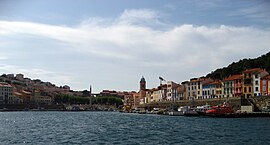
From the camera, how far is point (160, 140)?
104ft

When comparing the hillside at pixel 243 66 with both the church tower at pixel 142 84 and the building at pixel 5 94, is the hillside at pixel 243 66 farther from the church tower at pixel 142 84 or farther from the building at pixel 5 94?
the building at pixel 5 94

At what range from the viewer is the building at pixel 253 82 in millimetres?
83312

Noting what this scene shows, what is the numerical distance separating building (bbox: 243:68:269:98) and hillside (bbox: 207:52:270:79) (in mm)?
23685

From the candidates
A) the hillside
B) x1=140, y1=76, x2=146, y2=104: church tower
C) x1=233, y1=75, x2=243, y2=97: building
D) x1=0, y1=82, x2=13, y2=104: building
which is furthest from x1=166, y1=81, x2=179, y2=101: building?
x1=0, y1=82, x2=13, y2=104: building

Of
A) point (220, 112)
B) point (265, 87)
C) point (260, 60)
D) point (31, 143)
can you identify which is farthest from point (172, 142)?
point (260, 60)

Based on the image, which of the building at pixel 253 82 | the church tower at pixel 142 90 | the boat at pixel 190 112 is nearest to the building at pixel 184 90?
the building at pixel 253 82

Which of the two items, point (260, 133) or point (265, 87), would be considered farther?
point (265, 87)

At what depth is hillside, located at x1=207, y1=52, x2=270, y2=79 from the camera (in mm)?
112500

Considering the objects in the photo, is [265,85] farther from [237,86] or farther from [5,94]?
A: [5,94]

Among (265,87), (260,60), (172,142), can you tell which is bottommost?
(172,142)

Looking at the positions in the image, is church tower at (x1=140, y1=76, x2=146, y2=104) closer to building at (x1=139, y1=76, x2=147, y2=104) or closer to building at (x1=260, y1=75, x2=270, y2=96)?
building at (x1=139, y1=76, x2=147, y2=104)

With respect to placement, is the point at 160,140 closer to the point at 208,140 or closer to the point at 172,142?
the point at 172,142

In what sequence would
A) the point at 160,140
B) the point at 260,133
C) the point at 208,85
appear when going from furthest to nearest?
the point at 208,85, the point at 260,133, the point at 160,140

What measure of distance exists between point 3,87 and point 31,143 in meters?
143
